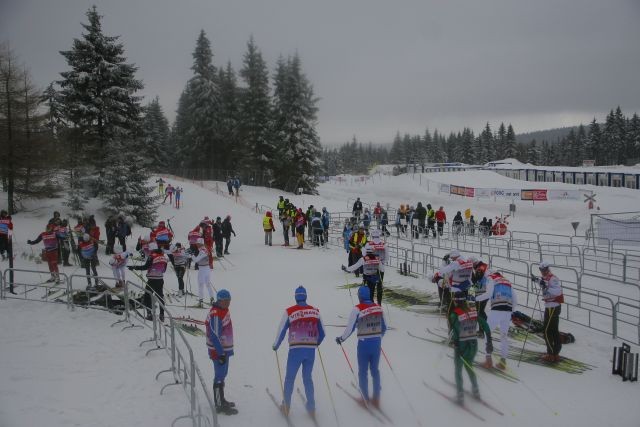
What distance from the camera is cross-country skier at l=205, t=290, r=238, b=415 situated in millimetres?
6785

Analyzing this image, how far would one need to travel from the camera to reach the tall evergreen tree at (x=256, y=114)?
50.7 m

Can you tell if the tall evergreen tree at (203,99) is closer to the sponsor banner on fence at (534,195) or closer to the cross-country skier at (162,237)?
the sponsor banner on fence at (534,195)

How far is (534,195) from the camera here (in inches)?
1564

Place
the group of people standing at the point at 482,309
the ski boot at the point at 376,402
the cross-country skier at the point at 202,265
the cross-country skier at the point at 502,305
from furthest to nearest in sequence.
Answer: the cross-country skier at the point at 202,265
the cross-country skier at the point at 502,305
the group of people standing at the point at 482,309
the ski boot at the point at 376,402

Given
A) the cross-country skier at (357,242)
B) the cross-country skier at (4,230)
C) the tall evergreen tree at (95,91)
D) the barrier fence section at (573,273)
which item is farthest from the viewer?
the tall evergreen tree at (95,91)

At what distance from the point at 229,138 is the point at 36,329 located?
45.9m

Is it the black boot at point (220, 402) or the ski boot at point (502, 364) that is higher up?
the black boot at point (220, 402)

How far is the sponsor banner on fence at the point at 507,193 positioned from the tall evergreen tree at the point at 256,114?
2343 cm

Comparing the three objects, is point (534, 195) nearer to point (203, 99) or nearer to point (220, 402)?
point (203, 99)

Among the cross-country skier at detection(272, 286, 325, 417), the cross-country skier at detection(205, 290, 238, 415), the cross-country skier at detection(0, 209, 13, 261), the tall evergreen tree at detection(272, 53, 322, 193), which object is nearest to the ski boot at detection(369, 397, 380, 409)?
the cross-country skier at detection(272, 286, 325, 417)

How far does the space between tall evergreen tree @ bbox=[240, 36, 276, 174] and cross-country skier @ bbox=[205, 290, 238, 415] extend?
1718 inches

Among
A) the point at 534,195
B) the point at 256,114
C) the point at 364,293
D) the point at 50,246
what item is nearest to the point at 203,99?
the point at 256,114

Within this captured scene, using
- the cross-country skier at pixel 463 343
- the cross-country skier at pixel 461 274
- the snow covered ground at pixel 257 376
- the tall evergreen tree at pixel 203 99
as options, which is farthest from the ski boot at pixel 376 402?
the tall evergreen tree at pixel 203 99

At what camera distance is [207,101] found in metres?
52.8
